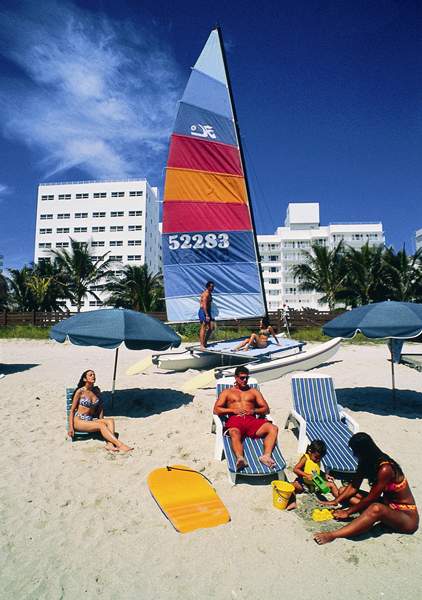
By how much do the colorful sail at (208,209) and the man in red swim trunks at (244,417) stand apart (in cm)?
575

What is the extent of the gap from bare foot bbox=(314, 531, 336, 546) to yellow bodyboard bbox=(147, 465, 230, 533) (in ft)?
2.94

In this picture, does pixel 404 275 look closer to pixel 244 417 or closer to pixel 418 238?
pixel 244 417

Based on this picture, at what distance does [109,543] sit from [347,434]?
3.67m

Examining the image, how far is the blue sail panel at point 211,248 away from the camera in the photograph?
38.2 feet

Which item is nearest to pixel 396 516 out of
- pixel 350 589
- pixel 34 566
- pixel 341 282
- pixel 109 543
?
pixel 350 589

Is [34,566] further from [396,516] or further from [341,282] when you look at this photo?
[341,282]

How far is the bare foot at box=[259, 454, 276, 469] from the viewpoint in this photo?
475 centimetres

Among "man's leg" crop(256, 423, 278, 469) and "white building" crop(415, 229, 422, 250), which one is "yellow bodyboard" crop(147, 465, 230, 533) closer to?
"man's leg" crop(256, 423, 278, 469)

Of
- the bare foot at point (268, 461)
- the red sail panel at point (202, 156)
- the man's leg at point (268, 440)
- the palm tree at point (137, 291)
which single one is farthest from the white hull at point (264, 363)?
the palm tree at point (137, 291)

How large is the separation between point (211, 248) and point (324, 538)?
892cm

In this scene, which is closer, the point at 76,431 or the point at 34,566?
the point at 34,566

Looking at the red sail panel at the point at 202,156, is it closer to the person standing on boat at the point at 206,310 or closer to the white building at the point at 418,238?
the person standing on boat at the point at 206,310

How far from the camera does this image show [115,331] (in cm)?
658

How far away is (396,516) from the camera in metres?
3.65
